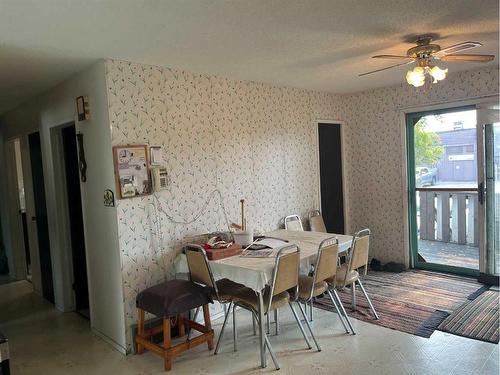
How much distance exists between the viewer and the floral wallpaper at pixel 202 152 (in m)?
3.07

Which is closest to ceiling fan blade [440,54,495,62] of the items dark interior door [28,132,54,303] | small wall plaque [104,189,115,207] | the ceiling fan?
the ceiling fan

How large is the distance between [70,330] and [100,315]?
44 centimetres

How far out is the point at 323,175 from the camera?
4977 mm

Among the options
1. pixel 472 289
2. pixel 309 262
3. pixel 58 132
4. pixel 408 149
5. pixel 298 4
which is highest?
pixel 298 4

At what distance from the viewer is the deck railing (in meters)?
4.64

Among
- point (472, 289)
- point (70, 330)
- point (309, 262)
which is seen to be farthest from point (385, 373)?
point (70, 330)

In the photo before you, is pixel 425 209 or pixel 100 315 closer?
pixel 100 315

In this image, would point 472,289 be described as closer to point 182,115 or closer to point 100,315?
point 182,115

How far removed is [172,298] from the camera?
8.96 ft

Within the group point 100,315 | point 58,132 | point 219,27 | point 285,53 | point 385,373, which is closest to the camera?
point 219,27

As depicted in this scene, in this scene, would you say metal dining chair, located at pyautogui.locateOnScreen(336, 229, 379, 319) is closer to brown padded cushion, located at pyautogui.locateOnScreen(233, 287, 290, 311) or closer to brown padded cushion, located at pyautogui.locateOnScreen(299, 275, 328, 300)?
brown padded cushion, located at pyautogui.locateOnScreen(299, 275, 328, 300)

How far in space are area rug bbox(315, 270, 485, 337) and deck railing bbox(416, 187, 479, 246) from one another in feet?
1.95

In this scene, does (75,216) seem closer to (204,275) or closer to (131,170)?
(131,170)

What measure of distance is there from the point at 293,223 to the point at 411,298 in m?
1.46
